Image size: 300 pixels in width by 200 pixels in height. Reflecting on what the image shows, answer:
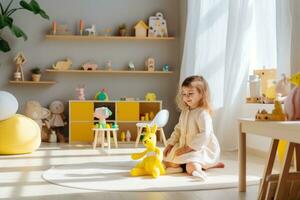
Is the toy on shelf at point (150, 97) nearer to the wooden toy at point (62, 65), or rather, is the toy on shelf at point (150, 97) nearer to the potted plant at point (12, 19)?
the wooden toy at point (62, 65)

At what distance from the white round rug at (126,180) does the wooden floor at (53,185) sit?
0.09 meters

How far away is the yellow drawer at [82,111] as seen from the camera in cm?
602

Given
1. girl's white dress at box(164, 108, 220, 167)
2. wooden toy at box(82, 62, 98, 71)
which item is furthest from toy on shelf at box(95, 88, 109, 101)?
girl's white dress at box(164, 108, 220, 167)

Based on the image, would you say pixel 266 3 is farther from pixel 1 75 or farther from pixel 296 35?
pixel 1 75

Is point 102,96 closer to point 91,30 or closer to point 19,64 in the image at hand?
point 91,30

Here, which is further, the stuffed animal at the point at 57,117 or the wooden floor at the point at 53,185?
the stuffed animal at the point at 57,117

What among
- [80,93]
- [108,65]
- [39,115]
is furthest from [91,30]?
[39,115]

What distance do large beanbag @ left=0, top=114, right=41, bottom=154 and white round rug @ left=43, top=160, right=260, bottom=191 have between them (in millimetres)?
1086

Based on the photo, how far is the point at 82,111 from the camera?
6.02 m

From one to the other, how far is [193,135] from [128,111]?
111 inches

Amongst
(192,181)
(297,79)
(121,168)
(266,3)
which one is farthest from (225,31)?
(297,79)

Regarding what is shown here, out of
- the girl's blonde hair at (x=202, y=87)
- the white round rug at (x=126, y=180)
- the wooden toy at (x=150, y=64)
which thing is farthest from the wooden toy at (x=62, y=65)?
the girl's blonde hair at (x=202, y=87)

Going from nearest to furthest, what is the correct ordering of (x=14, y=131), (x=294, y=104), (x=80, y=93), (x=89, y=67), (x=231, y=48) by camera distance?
(x=294, y=104) < (x=14, y=131) < (x=231, y=48) < (x=80, y=93) < (x=89, y=67)

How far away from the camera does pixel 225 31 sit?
194 inches
